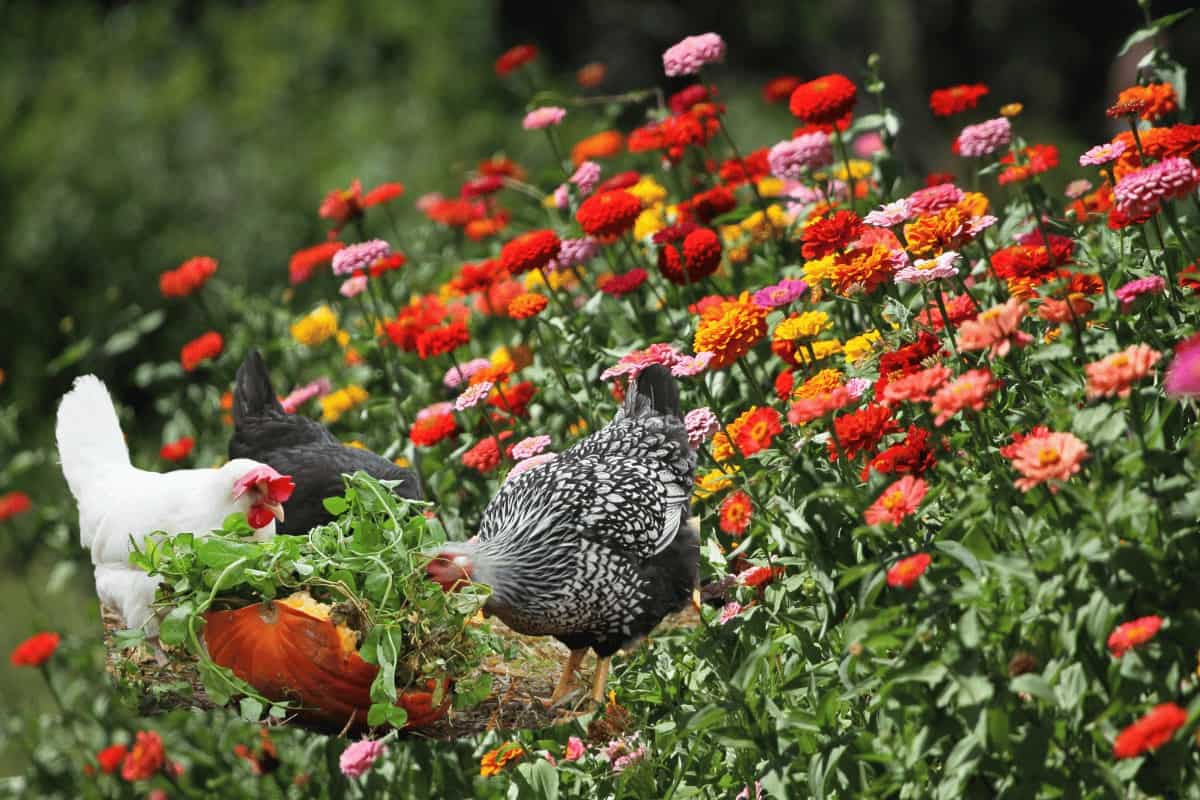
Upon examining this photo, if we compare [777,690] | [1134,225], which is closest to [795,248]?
[1134,225]

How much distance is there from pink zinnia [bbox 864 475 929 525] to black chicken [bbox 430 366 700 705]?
0.64 m

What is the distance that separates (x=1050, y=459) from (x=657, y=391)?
3.48 feet

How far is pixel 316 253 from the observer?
4062 mm

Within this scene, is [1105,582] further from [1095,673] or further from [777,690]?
[777,690]

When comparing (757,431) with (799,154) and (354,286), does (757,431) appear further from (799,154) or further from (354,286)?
(354,286)

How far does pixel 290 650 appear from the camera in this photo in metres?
Result: 2.33

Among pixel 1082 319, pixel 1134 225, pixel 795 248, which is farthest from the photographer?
pixel 795 248

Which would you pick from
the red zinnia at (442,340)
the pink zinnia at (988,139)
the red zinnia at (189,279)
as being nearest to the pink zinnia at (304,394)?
the red zinnia at (189,279)

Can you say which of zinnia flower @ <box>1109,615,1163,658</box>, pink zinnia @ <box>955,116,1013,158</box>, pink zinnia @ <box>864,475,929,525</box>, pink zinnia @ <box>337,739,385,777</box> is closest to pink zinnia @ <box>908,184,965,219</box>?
pink zinnia @ <box>955,116,1013,158</box>

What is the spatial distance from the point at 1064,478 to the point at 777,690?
748mm

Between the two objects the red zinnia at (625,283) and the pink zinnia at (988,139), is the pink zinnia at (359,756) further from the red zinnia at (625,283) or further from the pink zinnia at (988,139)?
the pink zinnia at (988,139)

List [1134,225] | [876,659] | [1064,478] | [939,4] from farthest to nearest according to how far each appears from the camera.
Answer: [939,4] → [1134,225] → [876,659] → [1064,478]

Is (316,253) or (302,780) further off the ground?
(316,253)

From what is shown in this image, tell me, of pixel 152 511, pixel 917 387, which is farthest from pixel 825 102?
pixel 152 511
